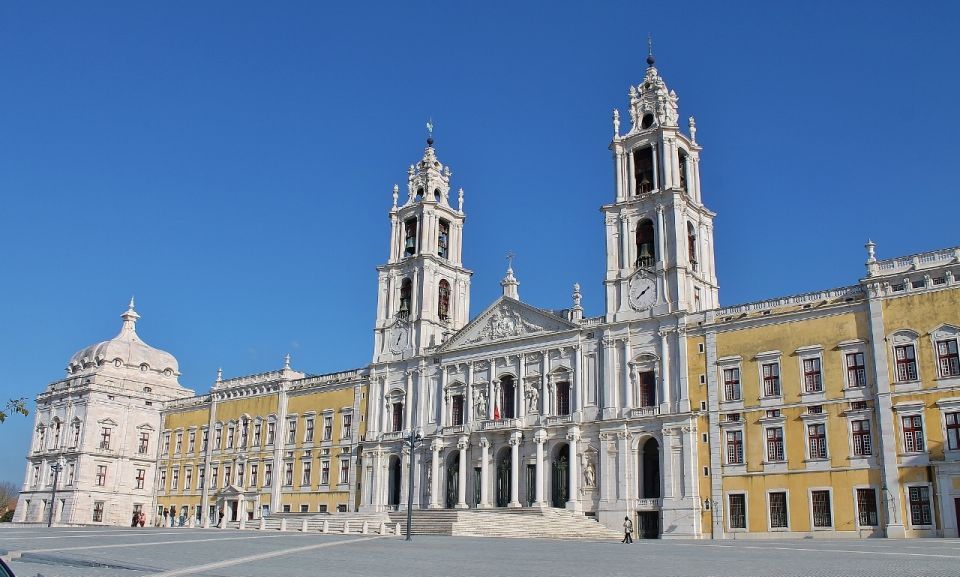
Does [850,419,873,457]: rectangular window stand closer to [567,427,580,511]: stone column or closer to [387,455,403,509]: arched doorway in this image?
[567,427,580,511]: stone column

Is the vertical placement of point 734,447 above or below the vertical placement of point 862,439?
below

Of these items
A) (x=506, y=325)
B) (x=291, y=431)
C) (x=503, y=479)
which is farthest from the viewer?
(x=291, y=431)

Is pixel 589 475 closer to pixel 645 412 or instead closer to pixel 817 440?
pixel 645 412

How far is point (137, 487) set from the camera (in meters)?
74.2

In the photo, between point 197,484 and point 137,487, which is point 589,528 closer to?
point 197,484

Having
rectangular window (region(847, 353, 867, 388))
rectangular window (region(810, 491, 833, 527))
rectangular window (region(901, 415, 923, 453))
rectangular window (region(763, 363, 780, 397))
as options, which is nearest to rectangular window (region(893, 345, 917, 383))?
rectangular window (region(847, 353, 867, 388))

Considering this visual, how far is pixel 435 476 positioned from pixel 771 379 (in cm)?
2065

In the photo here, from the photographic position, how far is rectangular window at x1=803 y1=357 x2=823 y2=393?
43062 mm

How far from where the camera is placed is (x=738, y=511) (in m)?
44.0

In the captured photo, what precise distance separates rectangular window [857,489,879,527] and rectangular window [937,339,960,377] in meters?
5.99

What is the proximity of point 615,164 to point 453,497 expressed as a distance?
70.8ft

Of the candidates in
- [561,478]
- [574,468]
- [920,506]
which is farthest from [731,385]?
[561,478]

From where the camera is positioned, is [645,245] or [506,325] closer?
[645,245]

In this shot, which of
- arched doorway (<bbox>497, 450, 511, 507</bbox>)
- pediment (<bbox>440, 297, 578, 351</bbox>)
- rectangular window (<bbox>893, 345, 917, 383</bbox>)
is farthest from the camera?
pediment (<bbox>440, 297, 578, 351</bbox>)
